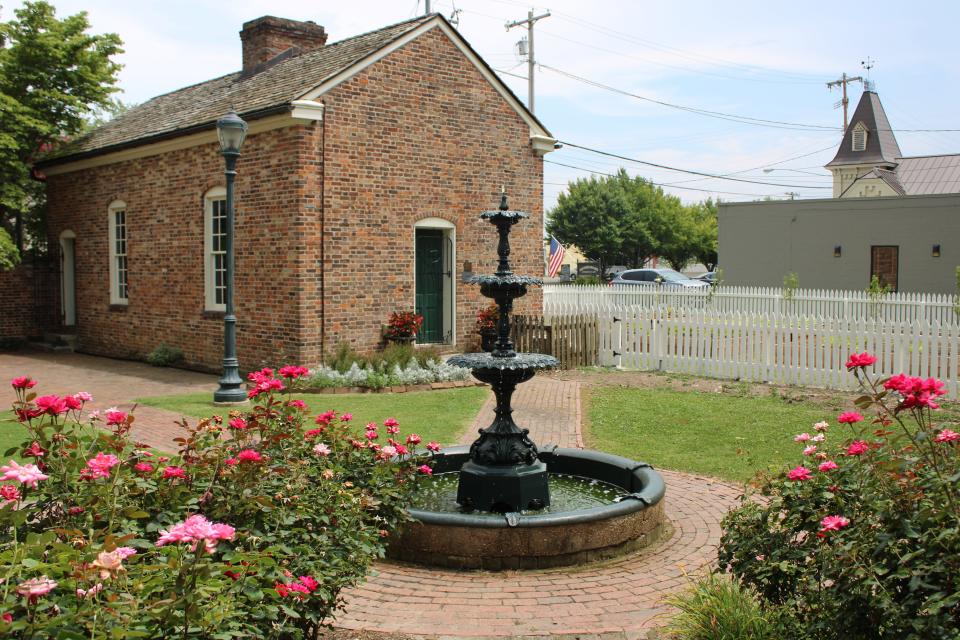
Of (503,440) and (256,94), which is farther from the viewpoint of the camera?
(256,94)

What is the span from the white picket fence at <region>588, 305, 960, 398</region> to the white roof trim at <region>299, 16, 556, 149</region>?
14.9 ft

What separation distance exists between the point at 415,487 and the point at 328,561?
6.15 feet

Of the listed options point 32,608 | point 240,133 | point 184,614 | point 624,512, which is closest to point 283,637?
point 184,614

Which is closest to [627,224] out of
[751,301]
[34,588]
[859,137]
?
[859,137]

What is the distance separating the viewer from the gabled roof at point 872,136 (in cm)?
6069

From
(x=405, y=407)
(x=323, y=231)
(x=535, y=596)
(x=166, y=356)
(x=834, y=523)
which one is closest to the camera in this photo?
(x=834, y=523)

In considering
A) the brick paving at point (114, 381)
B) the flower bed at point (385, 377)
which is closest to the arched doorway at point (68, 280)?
the brick paving at point (114, 381)

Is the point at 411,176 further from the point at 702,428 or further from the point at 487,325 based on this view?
the point at 702,428

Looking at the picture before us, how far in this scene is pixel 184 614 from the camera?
2.63 m

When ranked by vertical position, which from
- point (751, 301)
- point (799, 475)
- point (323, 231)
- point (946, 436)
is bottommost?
point (799, 475)

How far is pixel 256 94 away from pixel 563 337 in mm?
7983

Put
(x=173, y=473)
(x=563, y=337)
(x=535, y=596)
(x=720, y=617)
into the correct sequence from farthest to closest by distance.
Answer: (x=563, y=337) < (x=535, y=596) < (x=720, y=617) < (x=173, y=473)

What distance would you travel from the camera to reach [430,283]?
17469 mm

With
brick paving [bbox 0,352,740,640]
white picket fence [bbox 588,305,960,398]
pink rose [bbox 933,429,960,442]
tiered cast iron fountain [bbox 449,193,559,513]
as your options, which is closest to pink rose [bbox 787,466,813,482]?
pink rose [bbox 933,429,960,442]
